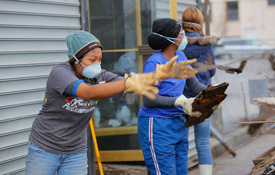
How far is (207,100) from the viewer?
3.39 meters

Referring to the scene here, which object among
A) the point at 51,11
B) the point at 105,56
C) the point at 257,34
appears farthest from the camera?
the point at 257,34

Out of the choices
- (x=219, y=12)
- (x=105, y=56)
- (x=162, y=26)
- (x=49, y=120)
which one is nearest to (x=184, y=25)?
(x=162, y=26)

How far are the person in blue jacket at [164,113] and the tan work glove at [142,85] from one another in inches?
35.0

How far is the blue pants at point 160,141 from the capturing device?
3.32m

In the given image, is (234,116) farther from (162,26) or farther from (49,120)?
(49,120)

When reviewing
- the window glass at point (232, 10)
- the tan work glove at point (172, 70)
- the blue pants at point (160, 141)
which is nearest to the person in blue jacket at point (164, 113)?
the blue pants at point (160, 141)

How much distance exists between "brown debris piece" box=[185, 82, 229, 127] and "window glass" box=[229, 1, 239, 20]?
38763 millimetres

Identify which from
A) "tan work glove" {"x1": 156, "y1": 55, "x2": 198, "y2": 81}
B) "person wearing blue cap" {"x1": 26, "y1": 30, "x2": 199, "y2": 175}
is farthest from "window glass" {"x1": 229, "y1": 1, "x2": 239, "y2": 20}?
"tan work glove" {"x1": 156, "y1": 55, "x2": 198, "y2": 81}

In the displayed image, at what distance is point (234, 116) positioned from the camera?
7.09 meters

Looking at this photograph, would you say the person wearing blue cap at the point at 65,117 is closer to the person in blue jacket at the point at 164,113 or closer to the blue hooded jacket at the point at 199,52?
the person in blue jacket at the point at 164,113

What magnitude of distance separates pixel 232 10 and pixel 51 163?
40.2 m

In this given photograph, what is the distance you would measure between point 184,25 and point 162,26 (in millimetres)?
931

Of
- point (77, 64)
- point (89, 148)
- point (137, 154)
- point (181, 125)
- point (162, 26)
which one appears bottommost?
point (137, 154)

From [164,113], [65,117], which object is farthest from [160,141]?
[65,117]
